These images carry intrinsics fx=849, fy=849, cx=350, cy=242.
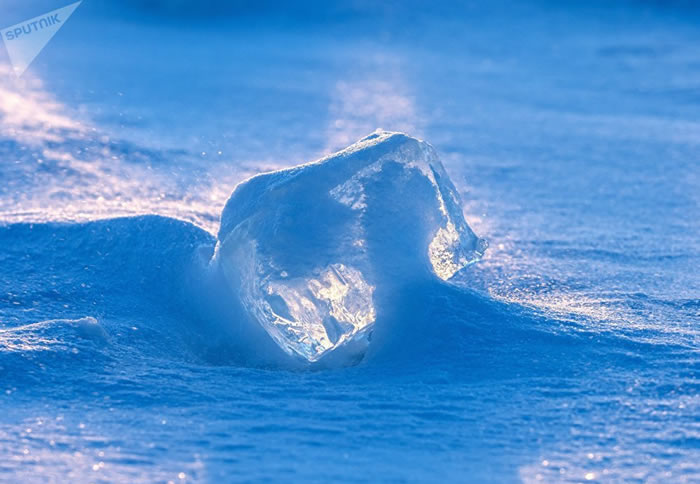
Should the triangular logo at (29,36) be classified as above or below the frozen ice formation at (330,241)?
above

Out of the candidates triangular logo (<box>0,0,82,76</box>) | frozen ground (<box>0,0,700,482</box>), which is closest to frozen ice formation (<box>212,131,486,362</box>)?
frozen ground (<box>0,0,700,482</box>)

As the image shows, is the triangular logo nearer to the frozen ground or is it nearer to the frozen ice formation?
the frozen ground

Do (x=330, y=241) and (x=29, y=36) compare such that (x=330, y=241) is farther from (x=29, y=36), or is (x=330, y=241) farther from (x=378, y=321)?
(x=29, y=36)

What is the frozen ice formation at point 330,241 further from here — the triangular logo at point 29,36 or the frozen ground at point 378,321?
the triangular logo at point 29,36

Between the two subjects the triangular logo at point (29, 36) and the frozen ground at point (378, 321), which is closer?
the frozen ground at point (378, 321)

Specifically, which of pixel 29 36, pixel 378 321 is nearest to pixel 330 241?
pixel 378 321

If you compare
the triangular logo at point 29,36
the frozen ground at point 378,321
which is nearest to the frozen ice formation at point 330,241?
the frozen ground at point 378,321

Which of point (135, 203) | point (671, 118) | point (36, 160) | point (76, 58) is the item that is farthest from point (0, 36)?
point (671, 118)
